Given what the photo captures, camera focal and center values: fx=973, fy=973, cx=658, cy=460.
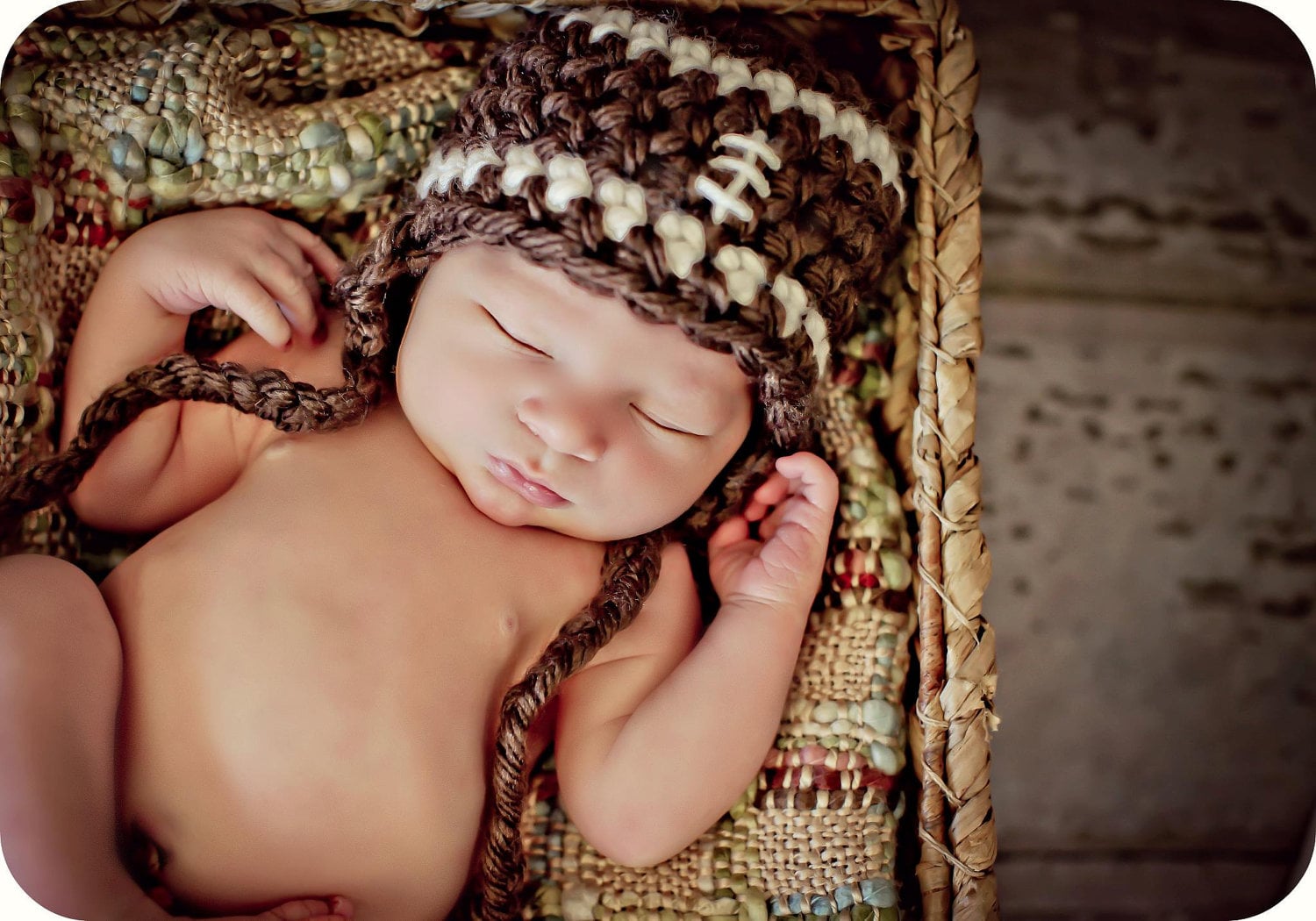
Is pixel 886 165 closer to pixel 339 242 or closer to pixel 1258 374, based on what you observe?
pixel 339 242

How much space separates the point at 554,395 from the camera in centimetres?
92

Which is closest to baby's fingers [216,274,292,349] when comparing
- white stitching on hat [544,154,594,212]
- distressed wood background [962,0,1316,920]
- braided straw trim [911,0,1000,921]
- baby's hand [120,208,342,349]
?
baby's hand [120,208,342,349]

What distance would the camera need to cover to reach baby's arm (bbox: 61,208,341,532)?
1018 mm

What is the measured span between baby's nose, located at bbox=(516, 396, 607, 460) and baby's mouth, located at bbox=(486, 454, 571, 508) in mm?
64

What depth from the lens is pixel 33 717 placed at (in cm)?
82

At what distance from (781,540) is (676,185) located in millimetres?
419

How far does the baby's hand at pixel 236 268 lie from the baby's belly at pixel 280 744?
10.6 inches

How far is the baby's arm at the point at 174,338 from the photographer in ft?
3.34

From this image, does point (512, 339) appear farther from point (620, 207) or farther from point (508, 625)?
point (508, 625)

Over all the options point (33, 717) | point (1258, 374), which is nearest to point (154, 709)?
point (33, 717)

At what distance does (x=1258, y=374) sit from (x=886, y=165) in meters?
0.75

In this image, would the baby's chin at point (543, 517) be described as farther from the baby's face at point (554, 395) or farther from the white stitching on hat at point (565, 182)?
the white stitching on hat at point (565, 182)

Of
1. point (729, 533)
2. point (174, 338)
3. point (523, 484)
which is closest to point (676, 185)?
point (523, 484)

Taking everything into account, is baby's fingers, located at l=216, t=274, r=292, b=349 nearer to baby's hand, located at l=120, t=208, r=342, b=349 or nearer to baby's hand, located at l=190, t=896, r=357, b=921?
baby's hand, located at l=120, t=208, r=342, b=349
